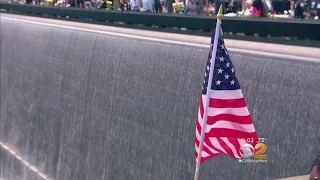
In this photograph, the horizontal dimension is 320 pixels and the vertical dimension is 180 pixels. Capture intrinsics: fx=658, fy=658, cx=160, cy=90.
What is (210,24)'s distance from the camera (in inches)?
357

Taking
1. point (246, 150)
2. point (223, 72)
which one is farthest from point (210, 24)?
point (223, 72)

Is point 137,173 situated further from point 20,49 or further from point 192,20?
point 20,49

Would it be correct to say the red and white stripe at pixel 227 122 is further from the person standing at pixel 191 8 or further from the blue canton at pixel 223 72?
→ the person standing at pixel 191 8

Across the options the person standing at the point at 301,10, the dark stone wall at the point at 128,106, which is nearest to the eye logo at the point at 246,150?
the dark stone wall at the point at 128,106

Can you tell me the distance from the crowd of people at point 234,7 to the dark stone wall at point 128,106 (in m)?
0.88

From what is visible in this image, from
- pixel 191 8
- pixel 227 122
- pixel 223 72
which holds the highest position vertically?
pixel 191 8

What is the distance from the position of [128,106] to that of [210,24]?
6.06 ft

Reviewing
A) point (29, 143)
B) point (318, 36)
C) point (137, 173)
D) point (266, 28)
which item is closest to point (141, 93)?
point (137, 173)

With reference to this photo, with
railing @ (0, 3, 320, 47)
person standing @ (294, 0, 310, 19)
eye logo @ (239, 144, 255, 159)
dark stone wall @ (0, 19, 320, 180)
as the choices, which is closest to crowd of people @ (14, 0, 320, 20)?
person standing @ (294, 0, 310, 19)

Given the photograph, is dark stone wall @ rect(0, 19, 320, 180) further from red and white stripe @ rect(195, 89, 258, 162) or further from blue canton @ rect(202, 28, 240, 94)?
blue canton @ rect(202, 28, 240, 94)

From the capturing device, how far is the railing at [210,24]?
23.6 ft

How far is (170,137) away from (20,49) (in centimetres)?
801

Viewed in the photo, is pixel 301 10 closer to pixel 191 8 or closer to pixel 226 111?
pixel 191 8

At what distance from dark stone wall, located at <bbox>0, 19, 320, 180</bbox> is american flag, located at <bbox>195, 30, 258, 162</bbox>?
4.30 feet
